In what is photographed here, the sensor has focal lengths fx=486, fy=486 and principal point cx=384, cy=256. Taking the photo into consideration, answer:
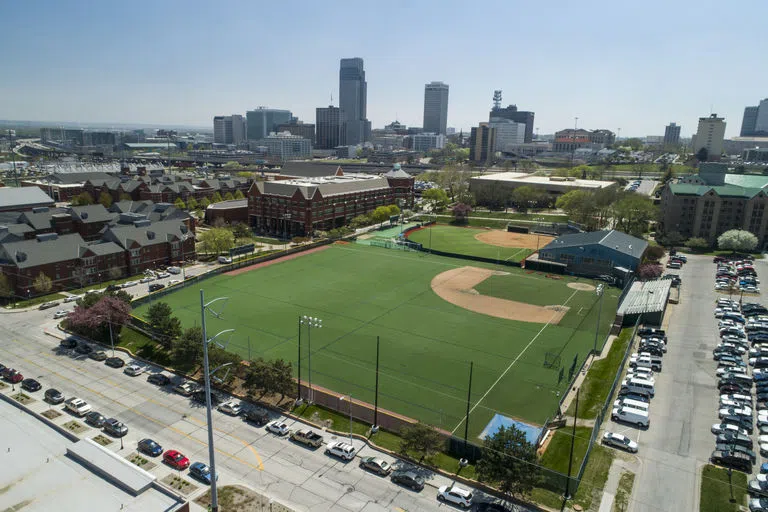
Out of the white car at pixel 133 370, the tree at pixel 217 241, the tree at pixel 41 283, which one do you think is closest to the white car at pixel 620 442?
the white car at pixel 133 370

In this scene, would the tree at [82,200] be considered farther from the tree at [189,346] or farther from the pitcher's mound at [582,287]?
the pitcher's mound at [582,287]

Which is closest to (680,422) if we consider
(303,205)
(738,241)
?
(738,241)

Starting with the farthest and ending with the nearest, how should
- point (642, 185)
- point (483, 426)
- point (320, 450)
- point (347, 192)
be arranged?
point (642, 185) < point (347, 192) < point (483, 426) < point (320, 450)

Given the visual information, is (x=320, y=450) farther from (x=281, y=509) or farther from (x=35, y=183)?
(x=35, y=183)

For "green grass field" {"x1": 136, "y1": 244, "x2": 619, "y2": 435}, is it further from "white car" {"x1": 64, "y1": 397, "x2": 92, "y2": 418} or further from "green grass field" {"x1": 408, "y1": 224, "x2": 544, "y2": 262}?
"white car" {"x1": 64, "y1": 397, "x2": 92, "y2": 418}

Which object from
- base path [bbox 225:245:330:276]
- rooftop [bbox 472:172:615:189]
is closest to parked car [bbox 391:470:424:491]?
base path [bbox 225:245:330:276]

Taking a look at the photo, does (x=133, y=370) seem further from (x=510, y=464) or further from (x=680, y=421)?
(x=680, y=421)

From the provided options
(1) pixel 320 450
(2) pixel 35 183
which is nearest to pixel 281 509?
(1) pixel 320 450
